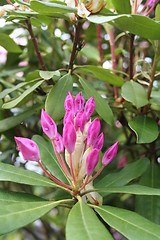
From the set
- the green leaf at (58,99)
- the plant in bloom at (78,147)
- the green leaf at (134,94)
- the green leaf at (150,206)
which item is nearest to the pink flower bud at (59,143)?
the plant in bloom at (78,147)

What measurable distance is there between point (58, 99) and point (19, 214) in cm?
37

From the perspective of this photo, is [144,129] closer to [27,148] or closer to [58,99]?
[58,99]

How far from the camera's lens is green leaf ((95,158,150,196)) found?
37.4 inches

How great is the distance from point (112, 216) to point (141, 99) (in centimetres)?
40

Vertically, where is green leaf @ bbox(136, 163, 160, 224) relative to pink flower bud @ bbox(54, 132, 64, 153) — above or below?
below

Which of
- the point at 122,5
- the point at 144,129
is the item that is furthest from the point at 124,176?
the point at 122,5

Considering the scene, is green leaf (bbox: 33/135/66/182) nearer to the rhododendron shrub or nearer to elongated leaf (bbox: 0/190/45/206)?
the rhododendron shrub

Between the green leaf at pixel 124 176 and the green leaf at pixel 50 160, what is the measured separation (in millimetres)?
108

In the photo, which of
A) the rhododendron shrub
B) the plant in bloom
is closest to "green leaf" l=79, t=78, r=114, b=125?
the rhododendron shrub

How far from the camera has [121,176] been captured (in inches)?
38.6

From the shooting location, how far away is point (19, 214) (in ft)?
2.18

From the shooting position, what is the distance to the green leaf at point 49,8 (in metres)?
0.83

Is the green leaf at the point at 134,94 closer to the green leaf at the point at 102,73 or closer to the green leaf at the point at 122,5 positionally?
the green leaf at the point at 102,73

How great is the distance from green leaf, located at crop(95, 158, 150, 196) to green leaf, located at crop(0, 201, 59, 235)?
256 mm
